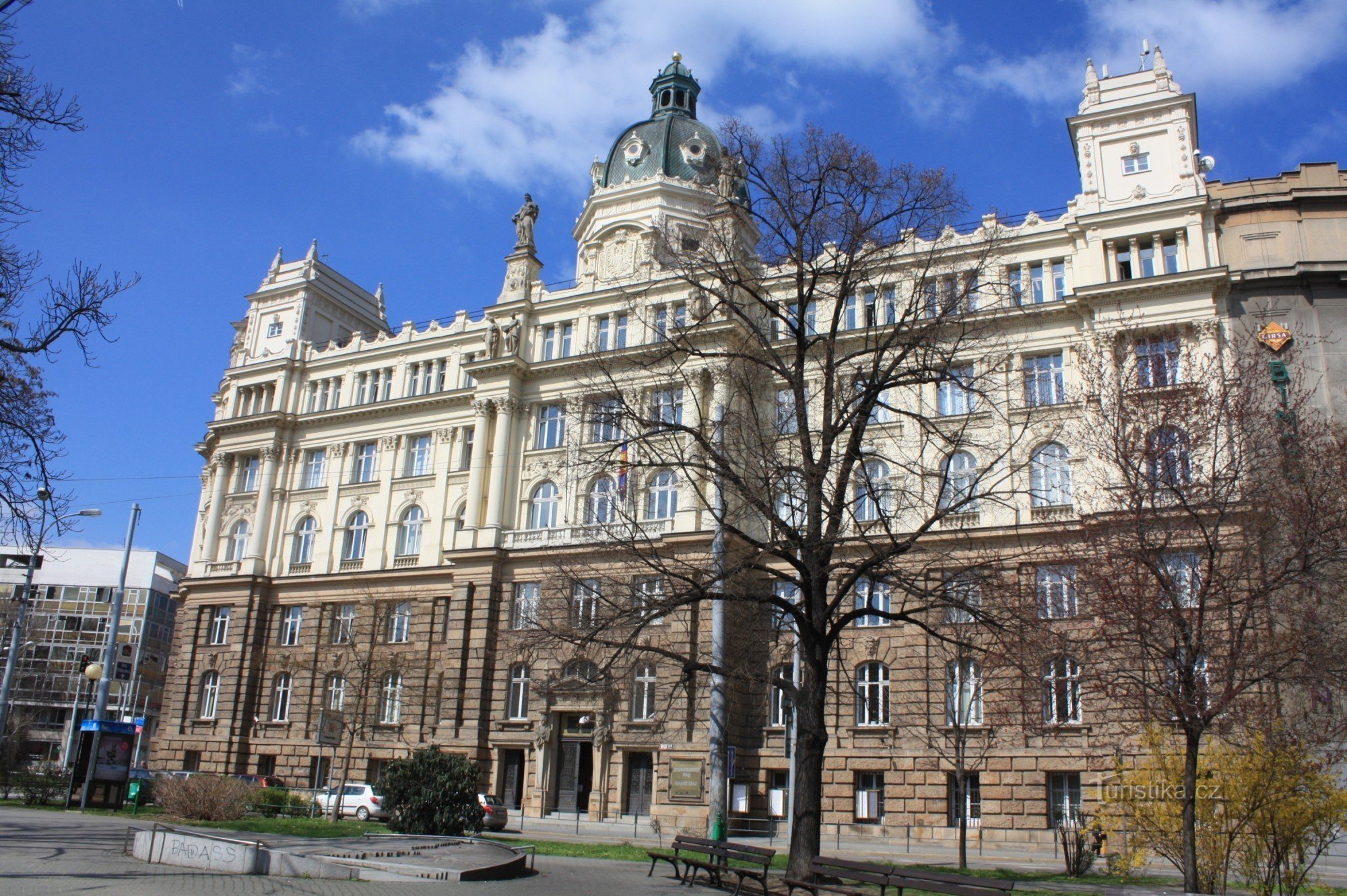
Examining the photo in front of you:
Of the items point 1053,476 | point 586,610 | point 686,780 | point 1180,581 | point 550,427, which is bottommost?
point 686,780

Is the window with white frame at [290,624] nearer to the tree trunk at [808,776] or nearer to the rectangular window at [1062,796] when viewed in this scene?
the rectangular window at [1062,796]

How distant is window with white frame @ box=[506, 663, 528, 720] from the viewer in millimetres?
44906

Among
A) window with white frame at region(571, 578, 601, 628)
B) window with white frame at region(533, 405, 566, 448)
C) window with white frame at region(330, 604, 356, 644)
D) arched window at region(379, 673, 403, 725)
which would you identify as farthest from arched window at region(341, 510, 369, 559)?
window with white frame at region(571, 578, 601, 628)

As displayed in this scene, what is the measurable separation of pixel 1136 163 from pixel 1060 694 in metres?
22.3

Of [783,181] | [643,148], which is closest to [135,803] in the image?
[783,181]

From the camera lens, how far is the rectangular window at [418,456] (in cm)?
5269

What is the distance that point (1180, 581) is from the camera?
23016 millimetres

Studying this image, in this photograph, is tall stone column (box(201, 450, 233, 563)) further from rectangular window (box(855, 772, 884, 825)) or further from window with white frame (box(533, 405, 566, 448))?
rectangular window (box(855, 772, 884, 825))

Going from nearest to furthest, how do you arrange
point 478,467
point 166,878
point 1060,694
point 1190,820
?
1. point 166,878
2. point 1190,820
3. point 1060,694
4. point 478,467

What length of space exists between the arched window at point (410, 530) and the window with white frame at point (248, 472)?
11.0 meters

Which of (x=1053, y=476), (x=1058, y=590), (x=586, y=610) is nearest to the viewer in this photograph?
(x=586, y=610)

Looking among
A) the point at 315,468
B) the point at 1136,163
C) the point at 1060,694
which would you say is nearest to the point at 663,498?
the point at 1060,694

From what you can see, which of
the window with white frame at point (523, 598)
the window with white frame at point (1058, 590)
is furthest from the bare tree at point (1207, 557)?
the window with white frame at point (523, 598)

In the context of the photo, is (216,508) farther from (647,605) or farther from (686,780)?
(647,605)
